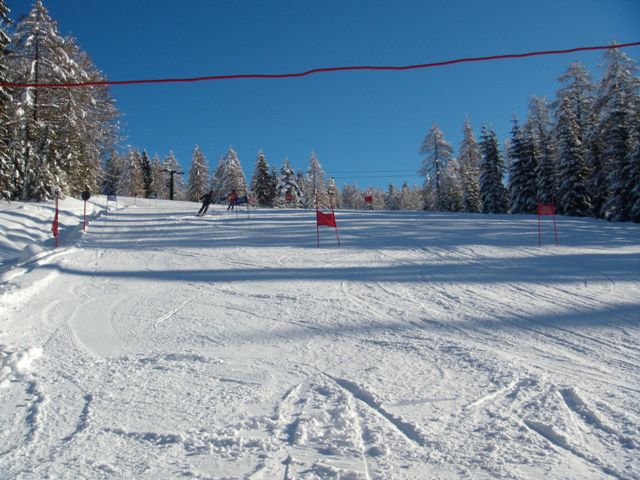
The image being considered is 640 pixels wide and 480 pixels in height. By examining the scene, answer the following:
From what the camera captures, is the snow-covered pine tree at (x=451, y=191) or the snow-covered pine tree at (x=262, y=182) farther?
the snow-covered pine tree at (x=262, y=182)

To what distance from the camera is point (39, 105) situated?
2464cm

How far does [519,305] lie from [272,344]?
4.09m

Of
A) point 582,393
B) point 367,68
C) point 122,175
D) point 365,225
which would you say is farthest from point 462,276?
point 122,175

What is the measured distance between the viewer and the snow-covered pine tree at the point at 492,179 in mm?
45781

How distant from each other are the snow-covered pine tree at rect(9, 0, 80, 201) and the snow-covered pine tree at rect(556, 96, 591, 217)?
36.1m

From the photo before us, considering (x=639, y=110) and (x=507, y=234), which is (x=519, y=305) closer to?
(x=507, y=234)

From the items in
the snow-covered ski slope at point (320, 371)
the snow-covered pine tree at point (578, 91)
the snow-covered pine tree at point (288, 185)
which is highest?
the snow-covered pine tree at point (578, 91)

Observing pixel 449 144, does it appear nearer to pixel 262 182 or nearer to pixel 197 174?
pixel 262 182

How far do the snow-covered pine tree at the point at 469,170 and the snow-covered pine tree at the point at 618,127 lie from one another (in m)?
21.6

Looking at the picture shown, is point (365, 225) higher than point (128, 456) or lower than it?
higher

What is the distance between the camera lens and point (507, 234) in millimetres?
15398

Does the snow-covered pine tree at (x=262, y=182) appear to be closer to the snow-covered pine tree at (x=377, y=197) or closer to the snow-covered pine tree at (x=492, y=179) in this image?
the snow-covered pine tree at (x=492, y=179)

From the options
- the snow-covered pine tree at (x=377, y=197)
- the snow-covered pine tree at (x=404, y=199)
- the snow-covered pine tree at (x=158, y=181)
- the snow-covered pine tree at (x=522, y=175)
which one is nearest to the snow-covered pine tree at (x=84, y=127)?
the snow-covered pine tree at (x=522, y=175)

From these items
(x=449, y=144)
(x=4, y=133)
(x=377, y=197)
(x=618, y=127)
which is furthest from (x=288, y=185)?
(x=377, y=197)
